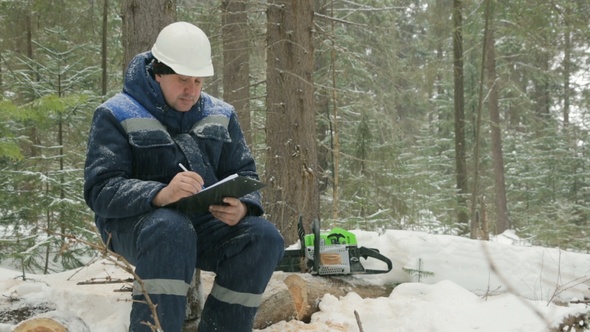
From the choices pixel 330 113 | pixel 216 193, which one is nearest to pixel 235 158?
pixel 216 193

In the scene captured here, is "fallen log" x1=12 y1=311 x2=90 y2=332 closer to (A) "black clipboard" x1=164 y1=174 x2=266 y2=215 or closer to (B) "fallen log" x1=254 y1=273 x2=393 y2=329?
(A) "black clipboard" x1=164 y1=174 x2=266 y2=215

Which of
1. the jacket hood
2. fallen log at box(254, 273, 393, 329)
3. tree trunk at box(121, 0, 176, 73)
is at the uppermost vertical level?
tree trunk at box(121, 0, 176, 73)

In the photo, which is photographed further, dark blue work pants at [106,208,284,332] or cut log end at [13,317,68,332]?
cut log end at [13,317,68,332]

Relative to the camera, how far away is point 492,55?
15.2 meters

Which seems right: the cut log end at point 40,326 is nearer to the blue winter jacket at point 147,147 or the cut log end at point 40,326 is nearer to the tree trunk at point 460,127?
the blue winter jacket at point 147,147

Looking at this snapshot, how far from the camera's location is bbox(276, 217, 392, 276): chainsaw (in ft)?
13.7

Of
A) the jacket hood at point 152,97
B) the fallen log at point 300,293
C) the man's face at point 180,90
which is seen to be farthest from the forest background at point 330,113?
the fallen log at point 300,293

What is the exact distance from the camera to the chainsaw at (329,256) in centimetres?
418

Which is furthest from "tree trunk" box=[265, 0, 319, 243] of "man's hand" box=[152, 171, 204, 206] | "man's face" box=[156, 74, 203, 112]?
"man's hand" box=[152, 171, 204, 206]

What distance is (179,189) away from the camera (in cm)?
252

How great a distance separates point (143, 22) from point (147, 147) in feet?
4.42

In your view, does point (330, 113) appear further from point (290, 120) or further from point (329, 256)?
point (329, 256)

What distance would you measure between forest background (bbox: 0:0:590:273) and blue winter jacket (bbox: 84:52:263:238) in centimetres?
56

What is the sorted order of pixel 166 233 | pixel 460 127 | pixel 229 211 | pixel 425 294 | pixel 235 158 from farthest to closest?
pixel 460 127, pixel 425 294, pixel 235 158, pixel 229 211, pixel 166 233
